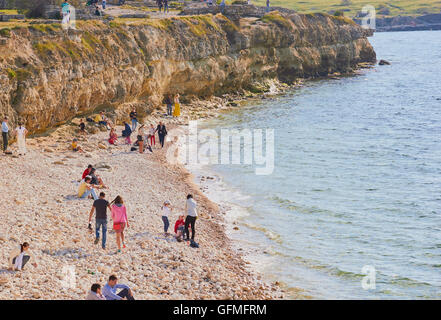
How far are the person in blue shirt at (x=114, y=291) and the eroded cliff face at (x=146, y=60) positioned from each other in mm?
19647

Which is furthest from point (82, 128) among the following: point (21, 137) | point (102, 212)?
point (102, 212)

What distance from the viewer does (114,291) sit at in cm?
1588

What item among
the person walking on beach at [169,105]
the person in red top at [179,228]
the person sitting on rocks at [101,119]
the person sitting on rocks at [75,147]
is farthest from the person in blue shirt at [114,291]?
the person walking on beach at [169,105]

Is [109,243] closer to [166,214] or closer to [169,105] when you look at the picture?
[166,214]

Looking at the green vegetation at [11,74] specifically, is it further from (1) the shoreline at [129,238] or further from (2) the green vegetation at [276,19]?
(2) the green vegetation at [276,19]

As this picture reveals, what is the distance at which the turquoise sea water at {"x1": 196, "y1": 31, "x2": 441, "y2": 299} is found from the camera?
2203 centimetres

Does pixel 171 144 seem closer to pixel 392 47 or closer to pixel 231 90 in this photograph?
pixel 231 90

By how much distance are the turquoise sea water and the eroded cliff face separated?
21.3ft

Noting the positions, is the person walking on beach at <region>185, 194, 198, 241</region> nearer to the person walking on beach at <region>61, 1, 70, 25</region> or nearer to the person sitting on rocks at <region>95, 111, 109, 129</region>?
the person sitting on rocks at <region>95, 111, 109, 129</region>

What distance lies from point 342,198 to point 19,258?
1991cm

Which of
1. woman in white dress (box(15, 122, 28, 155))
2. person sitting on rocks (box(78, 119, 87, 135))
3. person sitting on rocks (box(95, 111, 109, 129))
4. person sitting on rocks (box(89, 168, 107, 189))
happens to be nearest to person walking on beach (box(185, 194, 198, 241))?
person sitting on rocks (box(89, 168, 107, 189))

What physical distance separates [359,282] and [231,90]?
45644 mm

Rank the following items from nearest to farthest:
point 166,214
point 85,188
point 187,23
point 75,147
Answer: point 166,214, point 85,188, point 75,147, point 187,23
